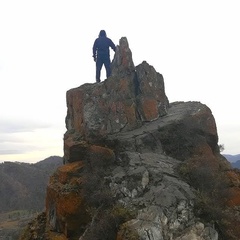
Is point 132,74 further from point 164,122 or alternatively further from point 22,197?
point 22,197

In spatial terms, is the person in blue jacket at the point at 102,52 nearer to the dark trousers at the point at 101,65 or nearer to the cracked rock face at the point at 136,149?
the dark trousers at the point at 101,65

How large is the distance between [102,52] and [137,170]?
9.26 metres

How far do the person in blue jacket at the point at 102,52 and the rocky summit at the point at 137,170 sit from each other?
549mm

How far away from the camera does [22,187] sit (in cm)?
14938

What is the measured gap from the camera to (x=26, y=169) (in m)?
168

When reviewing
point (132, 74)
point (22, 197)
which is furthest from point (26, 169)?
point (132, 74)

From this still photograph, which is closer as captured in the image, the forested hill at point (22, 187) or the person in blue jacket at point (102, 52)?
the person in blue jacket at point (102, 52)

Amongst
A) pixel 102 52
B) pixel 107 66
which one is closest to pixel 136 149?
pixel 107 66

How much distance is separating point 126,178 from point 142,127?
539 cm

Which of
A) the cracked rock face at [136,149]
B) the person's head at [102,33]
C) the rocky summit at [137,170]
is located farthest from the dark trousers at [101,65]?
the person's head at [102,33]

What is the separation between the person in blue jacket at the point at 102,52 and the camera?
69.5 ft

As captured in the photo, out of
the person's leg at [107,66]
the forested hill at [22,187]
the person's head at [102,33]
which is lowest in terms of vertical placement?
the forested hill at [22,187]

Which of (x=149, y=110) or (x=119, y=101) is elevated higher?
(x=119, y=101)

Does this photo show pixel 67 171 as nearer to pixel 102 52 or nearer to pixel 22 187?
pixel 102 52
